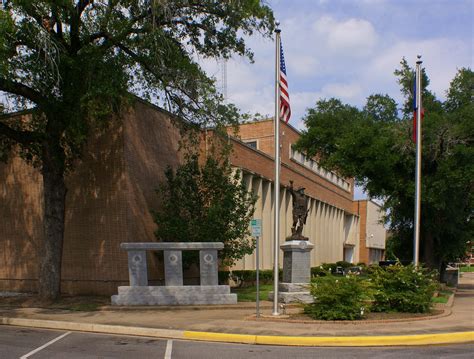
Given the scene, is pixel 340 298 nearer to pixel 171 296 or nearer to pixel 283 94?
pixel 283 94

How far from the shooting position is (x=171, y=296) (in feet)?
58.3

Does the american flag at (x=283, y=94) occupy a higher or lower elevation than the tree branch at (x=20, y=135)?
higher

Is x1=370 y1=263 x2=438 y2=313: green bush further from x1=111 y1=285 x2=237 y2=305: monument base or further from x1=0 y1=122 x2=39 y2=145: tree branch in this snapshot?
x1=0 y1=122 x2=39 y2=145: tree branch

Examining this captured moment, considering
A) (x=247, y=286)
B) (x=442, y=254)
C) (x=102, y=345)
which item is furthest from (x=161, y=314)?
(x=442, y=254)

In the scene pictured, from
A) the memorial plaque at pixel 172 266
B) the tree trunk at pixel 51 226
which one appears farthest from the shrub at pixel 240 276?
the tree trunk at pixel 51 226

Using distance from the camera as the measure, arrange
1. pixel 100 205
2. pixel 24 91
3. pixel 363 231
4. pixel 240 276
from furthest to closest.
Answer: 1. pixel 363 231
2. pixel 240 276
3. pixel 100 205
4. pixel 24 91

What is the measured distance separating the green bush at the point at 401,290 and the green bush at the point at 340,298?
3.13ft

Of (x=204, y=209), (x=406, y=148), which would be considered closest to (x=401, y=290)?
(x=204, y=209)

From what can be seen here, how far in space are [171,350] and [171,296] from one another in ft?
23.3

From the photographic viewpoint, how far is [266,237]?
31875mm

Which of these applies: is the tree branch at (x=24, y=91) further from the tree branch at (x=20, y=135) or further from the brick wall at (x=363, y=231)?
the brick wall at (x=363, y=231)

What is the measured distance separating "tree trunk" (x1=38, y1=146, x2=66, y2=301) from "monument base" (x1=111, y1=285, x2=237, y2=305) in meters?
2.19

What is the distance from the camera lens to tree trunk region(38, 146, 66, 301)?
58.5 feet

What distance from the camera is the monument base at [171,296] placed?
17675 millimetres
